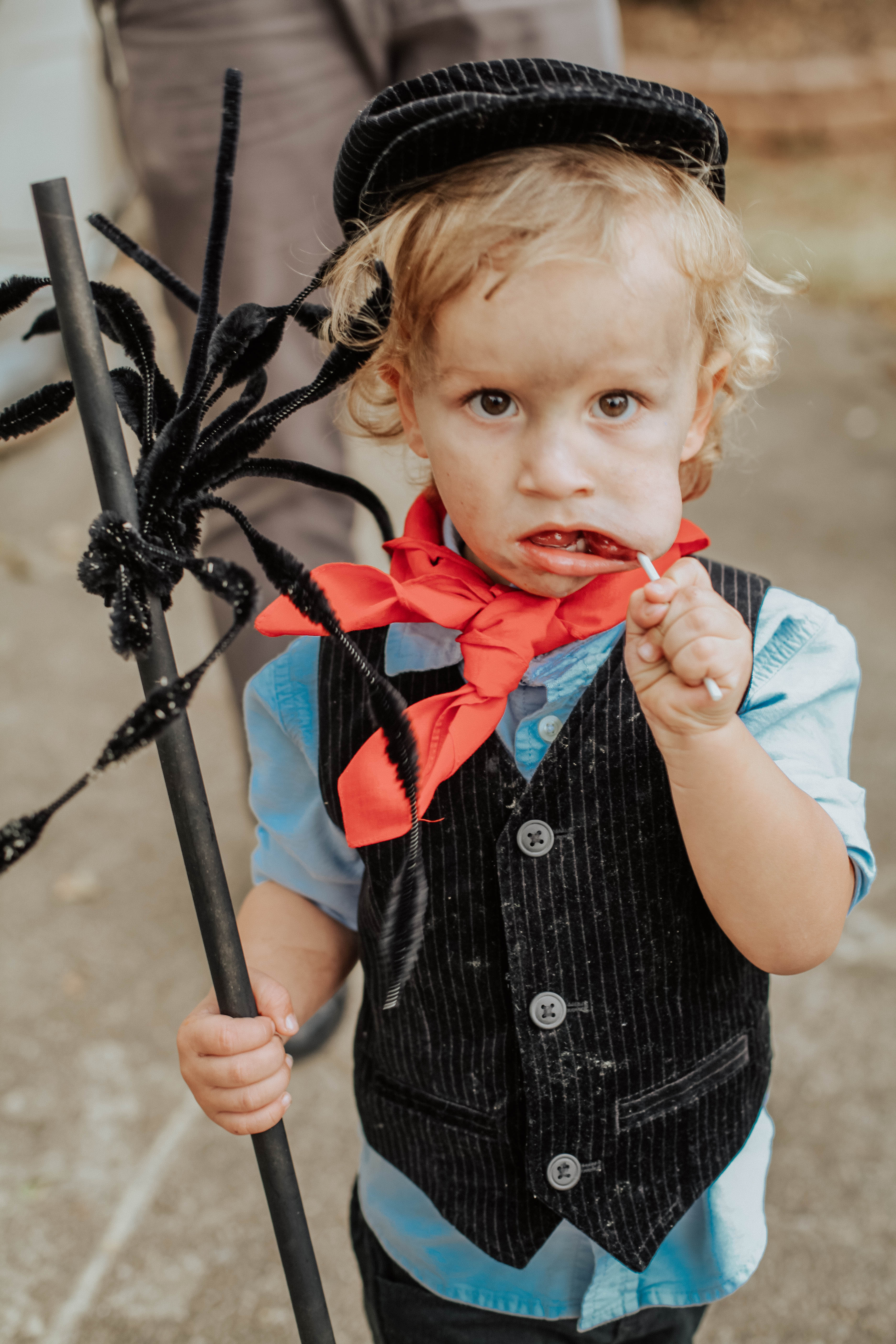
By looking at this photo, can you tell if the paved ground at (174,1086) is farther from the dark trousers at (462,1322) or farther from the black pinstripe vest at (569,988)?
the black pinstripe vest at (569,988)

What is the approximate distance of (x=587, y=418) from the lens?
2.76 ft

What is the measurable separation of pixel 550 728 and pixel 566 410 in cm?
27

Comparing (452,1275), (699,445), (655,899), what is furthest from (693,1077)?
(699,445)

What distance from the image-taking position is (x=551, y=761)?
0.95 m

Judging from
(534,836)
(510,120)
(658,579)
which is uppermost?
(510,120)

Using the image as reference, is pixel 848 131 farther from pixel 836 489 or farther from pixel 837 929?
pixel 837 929

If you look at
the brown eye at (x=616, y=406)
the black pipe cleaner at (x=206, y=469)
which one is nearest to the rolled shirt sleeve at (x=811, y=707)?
the brown eye at (x=616, y=406)

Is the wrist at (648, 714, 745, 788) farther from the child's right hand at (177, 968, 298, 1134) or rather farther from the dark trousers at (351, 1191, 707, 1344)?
the dark trousers at (351, 1191, 707, 1344)

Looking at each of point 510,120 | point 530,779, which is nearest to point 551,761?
point 530,779

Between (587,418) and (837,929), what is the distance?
0.44 m

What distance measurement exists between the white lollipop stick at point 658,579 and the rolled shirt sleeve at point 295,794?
1.11 feet

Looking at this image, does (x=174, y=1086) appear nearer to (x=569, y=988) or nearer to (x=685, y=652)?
(x=569, y=988)

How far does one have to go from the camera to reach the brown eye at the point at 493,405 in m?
0.85

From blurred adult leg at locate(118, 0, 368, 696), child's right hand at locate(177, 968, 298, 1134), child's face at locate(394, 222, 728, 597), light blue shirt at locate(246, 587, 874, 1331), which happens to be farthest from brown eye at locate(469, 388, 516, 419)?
blurred adult leg at locate(118, 0, 368, 696)
